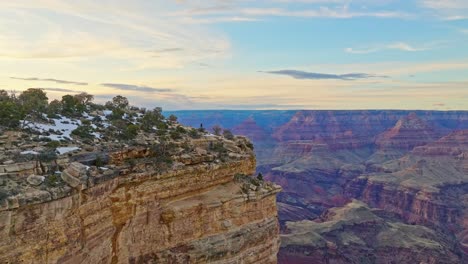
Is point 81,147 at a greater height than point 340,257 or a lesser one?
greater

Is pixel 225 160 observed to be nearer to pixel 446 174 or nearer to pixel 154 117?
pixel 154 117

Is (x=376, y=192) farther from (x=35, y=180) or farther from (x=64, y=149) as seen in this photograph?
(x=35, y=180)

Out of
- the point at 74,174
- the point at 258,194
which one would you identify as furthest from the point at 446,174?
the point at 74,174

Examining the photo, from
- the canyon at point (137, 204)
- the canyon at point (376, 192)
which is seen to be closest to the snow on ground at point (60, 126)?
the canyon at point (137, 204)

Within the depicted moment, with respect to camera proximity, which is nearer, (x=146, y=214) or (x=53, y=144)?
(x=53, y=144)

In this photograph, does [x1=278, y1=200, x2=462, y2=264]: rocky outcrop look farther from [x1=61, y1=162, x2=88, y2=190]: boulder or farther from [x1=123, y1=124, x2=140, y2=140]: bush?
[x1=61, y1=162, x2=88, y2=190]: boulder

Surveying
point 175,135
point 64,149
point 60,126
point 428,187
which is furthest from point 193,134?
point 428,187

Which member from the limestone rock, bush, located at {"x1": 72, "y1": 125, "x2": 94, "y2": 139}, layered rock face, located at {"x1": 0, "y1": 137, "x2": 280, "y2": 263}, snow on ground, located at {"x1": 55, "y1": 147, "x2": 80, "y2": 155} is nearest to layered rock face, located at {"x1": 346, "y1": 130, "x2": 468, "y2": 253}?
layered rock face, located at {"x1": 0, "y1": 137, "x2": 280, "y2": 263}

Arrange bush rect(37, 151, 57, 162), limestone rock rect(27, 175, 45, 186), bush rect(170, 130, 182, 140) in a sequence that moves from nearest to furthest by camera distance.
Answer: limestone rock rect(27, 175, 45, 186) → bush rect(37, 151, 57, 162) → bush rect(170, 130, 182, 140)

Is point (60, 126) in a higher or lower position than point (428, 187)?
higher
